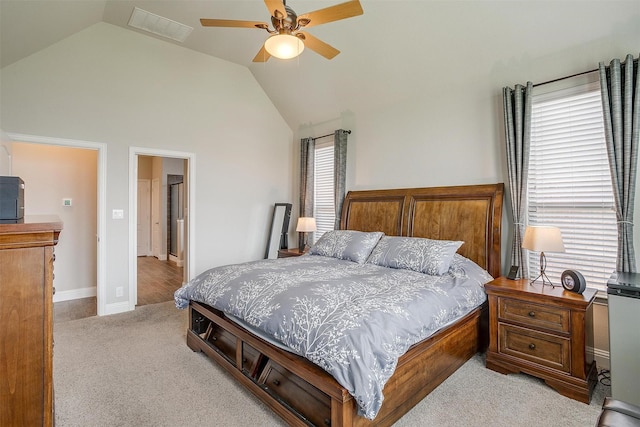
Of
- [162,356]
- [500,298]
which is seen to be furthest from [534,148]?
[162,356]

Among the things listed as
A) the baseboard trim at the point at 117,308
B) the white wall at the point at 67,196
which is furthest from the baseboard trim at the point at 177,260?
the baseboard trim at the point at 117,308

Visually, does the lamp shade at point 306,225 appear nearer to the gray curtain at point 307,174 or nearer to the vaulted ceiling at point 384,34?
the gray curtain at point 307,174

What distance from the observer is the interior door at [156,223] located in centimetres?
782

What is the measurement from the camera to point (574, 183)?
2756mm

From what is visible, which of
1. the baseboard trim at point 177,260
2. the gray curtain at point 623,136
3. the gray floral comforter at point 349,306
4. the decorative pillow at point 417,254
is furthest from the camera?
the baseboard trim at point 177,260

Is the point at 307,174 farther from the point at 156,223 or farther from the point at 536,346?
the point at 156,223

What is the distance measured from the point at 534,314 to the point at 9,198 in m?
3.22

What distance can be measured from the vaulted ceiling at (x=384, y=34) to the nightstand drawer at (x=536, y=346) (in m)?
2.28

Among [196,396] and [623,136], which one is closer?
[196,396]

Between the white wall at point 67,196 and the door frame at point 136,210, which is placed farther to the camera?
the white wall at point 67,196

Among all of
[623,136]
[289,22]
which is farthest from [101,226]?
[623,136]

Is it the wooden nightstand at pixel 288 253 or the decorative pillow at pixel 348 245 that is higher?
the decorative pillow at pixel 348 245

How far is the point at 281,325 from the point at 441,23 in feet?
10.4

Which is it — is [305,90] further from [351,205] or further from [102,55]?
[102,55]
